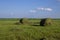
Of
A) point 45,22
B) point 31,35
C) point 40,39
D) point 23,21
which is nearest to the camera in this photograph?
point 40,39

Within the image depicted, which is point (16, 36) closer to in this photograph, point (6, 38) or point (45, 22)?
point (6, 38)

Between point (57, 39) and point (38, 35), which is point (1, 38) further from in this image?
point (57, 39)

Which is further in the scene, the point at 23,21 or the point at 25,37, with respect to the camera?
the point at 23,21

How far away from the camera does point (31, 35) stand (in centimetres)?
2131

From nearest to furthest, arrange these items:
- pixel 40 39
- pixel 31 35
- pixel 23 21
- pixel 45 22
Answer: pixel 40 39 → pixel 31 35 → pixel 45 22 → pixel 23 21

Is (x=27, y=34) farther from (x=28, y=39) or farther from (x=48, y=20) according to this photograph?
(x=48, y=20)

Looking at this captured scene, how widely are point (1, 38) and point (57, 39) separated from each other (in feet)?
23.9

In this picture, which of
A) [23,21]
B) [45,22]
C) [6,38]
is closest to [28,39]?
[6,38]

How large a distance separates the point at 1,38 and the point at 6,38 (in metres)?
0.67

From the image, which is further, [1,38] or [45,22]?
[45,22]

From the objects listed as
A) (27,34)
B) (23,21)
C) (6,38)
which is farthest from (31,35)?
(23,21)

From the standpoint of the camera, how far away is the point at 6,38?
19.9 m

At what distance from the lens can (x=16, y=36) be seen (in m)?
20.8

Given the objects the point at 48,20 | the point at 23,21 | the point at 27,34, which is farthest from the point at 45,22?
the point at 27,34
